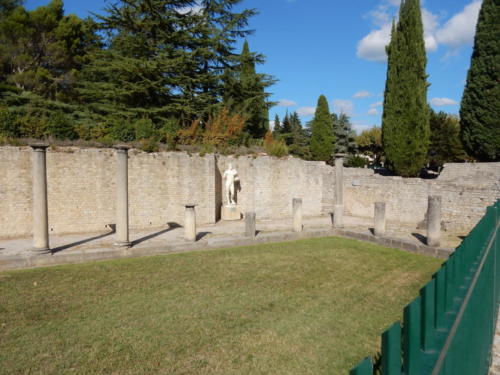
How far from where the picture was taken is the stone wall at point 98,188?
11445 mm

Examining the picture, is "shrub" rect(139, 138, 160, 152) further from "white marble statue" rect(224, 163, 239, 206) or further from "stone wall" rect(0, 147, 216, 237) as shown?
"white marble statue" rect(224, 163, 239, 206)

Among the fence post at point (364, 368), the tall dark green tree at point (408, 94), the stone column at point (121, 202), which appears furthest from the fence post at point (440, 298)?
the tall dark green tree at point (408, 94)

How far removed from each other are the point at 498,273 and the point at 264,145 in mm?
15224

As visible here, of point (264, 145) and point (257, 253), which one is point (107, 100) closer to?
point (264, 145)

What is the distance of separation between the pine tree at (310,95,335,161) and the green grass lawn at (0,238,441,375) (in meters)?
23.8

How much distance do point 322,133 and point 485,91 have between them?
15.7m

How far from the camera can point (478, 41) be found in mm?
17766

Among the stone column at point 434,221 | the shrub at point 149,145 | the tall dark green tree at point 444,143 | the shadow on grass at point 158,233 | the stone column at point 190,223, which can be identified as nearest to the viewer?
the stone column at point 434,221

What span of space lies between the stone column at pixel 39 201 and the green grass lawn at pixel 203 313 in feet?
3.57

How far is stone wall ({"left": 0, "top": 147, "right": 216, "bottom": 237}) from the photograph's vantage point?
37.6ft

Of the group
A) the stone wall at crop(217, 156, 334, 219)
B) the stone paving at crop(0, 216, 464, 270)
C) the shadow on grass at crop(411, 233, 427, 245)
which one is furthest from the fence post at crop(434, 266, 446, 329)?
the stone wall at crop(217, 156, 334, 219)

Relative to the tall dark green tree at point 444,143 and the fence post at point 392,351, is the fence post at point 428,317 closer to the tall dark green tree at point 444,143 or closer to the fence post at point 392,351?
the fence post at point 392,351

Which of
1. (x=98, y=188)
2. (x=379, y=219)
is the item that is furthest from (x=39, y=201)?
(x=379, y=219)

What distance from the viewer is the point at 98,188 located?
1278 cm
